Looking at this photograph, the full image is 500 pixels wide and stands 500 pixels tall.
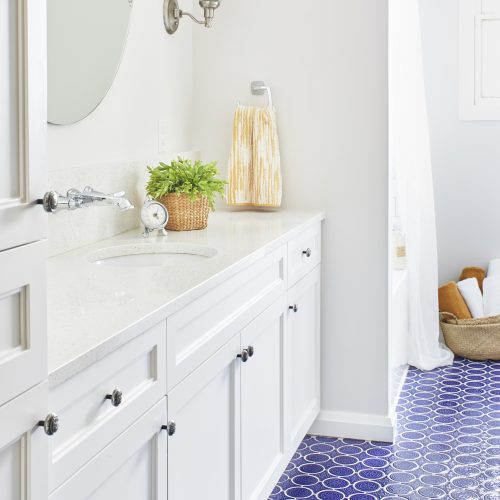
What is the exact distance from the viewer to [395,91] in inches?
149

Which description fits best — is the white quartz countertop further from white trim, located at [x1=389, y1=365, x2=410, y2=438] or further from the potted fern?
white trim, located at [x1=389, y1=365, x2=410, y2=438]

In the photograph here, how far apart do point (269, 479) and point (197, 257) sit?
0.68 metres

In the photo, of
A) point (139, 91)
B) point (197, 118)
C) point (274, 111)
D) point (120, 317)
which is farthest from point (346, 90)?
point (120, 317)

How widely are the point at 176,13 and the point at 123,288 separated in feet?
5.23

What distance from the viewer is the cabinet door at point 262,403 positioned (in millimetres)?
2232

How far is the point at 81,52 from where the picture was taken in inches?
92.6

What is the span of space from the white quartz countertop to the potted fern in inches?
2.1

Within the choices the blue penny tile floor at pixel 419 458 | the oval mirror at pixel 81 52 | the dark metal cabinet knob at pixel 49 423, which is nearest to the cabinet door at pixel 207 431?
the dark metal cabinet knob at pixel 49 423

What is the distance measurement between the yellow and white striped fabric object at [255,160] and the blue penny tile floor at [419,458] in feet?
3.09

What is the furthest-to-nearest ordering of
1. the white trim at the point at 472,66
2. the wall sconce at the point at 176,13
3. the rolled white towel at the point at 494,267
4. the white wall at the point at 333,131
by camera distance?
the white trim at the point at 472,66 < the rolled white towel at the point at 494,267 < the white wall at the point at 333,131 < the wall sconce at the point at 176,13

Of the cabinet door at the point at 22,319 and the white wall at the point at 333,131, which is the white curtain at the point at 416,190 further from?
the cabinet door at the point at 22,319

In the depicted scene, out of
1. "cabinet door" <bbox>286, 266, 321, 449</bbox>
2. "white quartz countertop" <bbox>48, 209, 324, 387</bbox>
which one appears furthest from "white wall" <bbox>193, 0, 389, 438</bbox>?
"white quartz countertop" <bbox>48, 209, 324, 387</bbox>

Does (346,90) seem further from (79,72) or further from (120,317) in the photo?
(120,317)

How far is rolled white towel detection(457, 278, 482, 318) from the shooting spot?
446cm
